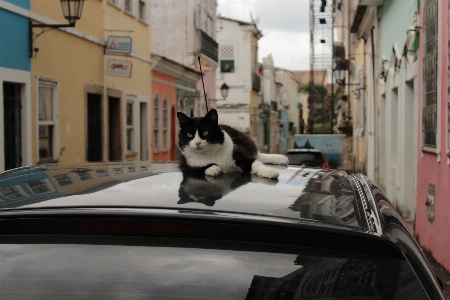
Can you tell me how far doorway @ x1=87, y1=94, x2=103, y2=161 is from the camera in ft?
59.4

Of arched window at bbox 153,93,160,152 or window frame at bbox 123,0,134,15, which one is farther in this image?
arched window at bbox 153,93,160,152

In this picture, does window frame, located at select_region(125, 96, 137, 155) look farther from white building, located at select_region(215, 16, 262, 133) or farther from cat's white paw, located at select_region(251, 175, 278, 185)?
white building, located at select_region(215, 16, 262, 133)

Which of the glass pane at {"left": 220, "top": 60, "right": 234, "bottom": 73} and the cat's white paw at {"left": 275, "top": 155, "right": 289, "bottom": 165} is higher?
the glass pane at {"left": 220, "top": 60, "right": 234, "bottom": 73}

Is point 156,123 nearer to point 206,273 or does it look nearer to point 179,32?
point 179,32

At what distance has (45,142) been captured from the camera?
49.8ft

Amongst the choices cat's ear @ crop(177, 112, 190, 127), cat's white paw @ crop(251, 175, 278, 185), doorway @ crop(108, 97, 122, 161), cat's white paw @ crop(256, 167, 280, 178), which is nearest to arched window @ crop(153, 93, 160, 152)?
doorway @ crop(108, 97, 122, 161)

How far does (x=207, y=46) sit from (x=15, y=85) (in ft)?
66.4

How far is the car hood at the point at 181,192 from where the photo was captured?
2324 mm

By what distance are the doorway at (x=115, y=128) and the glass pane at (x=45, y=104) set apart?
15.6 ft

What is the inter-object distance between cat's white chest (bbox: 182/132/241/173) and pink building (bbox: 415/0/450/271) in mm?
4890

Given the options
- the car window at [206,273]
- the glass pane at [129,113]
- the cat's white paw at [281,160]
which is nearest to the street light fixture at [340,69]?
the glass pane at [129,113]

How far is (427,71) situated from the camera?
34.9 ft

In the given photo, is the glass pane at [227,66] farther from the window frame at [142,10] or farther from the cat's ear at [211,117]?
the cat's ear at [211,117]

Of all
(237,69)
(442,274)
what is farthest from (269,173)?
(237,69)
